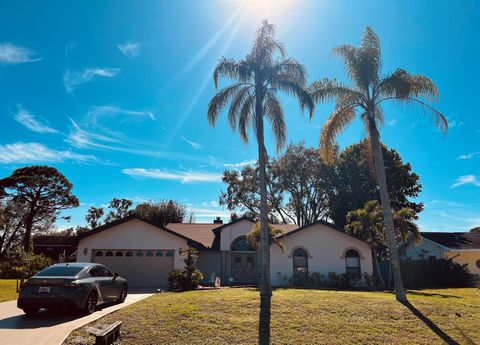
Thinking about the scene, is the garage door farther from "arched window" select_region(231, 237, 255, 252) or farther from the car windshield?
the car windshield

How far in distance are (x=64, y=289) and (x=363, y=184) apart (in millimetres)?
30217

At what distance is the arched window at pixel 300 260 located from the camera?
72.4 feet

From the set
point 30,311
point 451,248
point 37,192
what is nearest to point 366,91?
point 30,311

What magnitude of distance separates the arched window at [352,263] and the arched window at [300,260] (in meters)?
2.66

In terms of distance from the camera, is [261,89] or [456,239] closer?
[261,89]

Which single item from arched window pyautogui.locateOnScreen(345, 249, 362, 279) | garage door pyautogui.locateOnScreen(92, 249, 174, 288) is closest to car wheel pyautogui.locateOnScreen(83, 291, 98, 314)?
garage door pyautogui.locateOnScreen(92, 249, 174, 288)

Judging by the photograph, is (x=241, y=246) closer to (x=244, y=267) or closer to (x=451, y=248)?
(x=244, y=267)

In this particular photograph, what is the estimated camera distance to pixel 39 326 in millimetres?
8133

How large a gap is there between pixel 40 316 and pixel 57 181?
35.7m

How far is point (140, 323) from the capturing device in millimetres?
8273

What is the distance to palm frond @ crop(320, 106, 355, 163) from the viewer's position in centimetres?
1395

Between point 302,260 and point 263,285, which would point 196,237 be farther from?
point 263,285

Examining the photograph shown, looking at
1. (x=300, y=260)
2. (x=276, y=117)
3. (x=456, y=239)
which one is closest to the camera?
(x=276, y=117)

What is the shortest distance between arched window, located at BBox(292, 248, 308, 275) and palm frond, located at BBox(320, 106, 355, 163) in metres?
10.0
